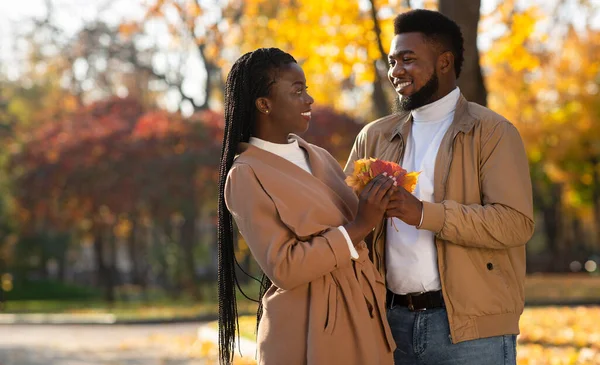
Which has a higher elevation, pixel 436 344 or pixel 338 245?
pixel 338 245

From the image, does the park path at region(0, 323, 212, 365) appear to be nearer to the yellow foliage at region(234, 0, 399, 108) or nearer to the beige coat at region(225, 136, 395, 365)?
the yellow foliage at region(234, 0, 399, 108)

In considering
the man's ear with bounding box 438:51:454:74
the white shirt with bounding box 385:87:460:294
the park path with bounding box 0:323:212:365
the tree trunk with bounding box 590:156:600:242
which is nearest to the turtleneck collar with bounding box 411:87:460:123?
the white shirt with bounding box 385:87:460:294

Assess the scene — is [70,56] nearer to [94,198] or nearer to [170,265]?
[94,198]

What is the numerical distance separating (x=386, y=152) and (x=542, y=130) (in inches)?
1075

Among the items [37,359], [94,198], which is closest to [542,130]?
[94,198]

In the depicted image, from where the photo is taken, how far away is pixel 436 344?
4062 mm

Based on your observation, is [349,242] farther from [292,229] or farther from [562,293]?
[562,293]

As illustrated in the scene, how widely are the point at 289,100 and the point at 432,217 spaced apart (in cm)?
75

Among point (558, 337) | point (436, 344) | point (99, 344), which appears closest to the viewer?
point (436, 344)

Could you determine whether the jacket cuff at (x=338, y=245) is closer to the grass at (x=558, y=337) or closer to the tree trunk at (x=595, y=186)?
the grass at (x=558, y=337)

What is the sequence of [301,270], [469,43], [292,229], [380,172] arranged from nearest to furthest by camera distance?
[301,270]
[292,229]
[380,172]
[469,43]

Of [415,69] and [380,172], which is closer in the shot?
[380,172]

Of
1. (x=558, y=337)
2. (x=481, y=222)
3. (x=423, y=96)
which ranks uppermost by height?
(x=423, y=96)

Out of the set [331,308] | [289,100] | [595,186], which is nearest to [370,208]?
[331,308]
